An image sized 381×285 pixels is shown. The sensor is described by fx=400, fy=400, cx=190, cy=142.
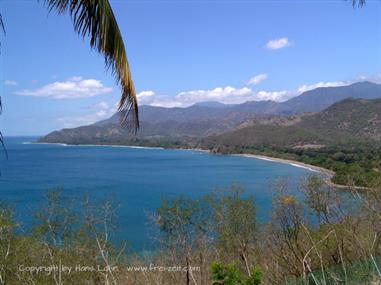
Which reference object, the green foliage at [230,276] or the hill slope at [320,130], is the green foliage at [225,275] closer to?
the green foliage at [230,276]

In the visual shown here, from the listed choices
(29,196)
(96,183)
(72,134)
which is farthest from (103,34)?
(72,134)

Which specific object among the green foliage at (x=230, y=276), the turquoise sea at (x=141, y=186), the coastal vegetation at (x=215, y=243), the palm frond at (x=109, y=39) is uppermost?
the palm frond at (x=109, y=39)

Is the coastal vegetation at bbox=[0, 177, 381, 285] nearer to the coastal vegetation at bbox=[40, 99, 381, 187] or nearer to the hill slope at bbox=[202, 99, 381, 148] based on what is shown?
the coastal vegetation at bbox=[40, 99, 381, 187]

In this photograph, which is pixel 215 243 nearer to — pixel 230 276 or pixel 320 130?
pixel 230 276

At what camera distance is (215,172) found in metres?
54.2

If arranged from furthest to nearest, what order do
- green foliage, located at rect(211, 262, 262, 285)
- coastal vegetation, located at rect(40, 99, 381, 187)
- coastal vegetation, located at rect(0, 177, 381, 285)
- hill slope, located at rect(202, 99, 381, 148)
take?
hill slope, located at rect(202, 99, 381, 148) < coastal vegetation, located at rect(40, 99, 381, 187) < coastal vegetation, located at rect(0, 177, 381, 285) < green foliage, located at rect(211, 262, 262, 285)

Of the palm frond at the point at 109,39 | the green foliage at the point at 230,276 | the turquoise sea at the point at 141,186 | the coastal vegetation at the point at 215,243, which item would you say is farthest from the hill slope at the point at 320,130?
the palm frond at the point at 109,39

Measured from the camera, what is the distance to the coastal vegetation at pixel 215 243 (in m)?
5.90

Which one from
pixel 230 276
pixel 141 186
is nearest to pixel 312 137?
pixel 141 186

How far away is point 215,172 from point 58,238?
140 feet

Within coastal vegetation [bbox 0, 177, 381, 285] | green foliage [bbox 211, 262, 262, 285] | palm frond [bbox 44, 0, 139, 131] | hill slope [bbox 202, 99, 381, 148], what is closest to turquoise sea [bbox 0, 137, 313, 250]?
coastal vegetation [bbox 0, 177, 381, 285]

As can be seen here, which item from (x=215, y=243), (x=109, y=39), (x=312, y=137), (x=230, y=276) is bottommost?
(x=215, y=243)

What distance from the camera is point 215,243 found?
505 inches

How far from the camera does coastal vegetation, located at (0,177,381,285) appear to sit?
5902 mm
